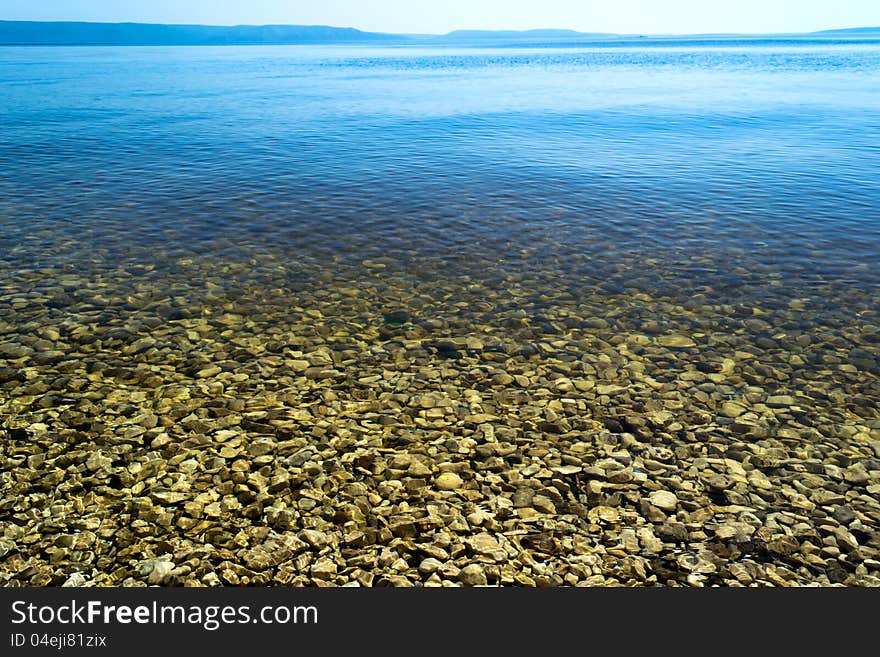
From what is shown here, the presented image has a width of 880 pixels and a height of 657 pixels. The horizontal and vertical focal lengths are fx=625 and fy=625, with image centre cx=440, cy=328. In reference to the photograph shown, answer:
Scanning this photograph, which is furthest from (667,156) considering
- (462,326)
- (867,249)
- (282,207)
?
(462,326)

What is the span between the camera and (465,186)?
26.8 meters

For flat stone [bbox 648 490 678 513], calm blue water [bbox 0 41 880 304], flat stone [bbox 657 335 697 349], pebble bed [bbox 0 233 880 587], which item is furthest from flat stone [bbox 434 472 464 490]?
calm blue water [bbox 0 41 880 304]

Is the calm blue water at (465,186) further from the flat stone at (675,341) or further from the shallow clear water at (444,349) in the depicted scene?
the flat stone at (675,341)

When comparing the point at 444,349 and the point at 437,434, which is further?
the point at 444,349

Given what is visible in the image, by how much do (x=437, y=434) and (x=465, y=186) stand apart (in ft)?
60.2

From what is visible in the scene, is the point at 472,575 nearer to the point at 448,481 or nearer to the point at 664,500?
the point at 448,481

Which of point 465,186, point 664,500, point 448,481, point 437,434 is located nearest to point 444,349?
point 437,434

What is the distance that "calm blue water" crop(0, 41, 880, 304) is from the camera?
730 inches

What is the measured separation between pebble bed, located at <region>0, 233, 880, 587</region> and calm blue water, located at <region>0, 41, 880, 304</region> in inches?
99.1

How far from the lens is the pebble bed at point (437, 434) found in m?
7.73

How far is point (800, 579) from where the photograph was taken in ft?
24.3

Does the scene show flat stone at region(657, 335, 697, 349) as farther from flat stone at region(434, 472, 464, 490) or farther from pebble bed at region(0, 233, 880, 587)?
flat stone at region(434, 472, 464, 490)

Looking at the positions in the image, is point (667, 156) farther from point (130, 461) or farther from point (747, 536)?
point (130, 461)

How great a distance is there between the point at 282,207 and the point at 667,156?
20435mm
